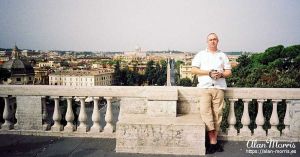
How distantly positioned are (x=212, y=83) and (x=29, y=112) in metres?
3.36

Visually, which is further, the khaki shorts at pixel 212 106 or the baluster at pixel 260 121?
the baluster at pixel 260 121

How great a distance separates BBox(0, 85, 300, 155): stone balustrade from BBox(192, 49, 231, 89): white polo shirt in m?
0.44

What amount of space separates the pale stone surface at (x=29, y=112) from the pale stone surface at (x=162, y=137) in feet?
6.29

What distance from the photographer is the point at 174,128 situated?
4.48 metres

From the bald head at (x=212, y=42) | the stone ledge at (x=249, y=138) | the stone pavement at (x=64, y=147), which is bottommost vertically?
the stone pavement at (x=64, y=147)

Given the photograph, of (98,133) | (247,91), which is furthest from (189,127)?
(98,133)

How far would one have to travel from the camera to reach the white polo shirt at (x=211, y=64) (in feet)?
15.7

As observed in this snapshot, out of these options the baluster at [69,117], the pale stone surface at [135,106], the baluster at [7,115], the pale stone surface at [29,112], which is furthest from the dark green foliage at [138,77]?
the pale stone surface at [135,106]

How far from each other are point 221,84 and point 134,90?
1.48 metres

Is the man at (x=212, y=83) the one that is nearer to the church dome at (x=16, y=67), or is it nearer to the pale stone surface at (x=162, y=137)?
the pale stone surface at (x=162, y=137)

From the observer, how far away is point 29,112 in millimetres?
5664

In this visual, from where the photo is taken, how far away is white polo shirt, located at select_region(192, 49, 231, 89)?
4.77m

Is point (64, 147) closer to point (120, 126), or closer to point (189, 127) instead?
point (120, 126)


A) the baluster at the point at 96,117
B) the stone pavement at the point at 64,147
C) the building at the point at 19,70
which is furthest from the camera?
the building at the point at 19,70
